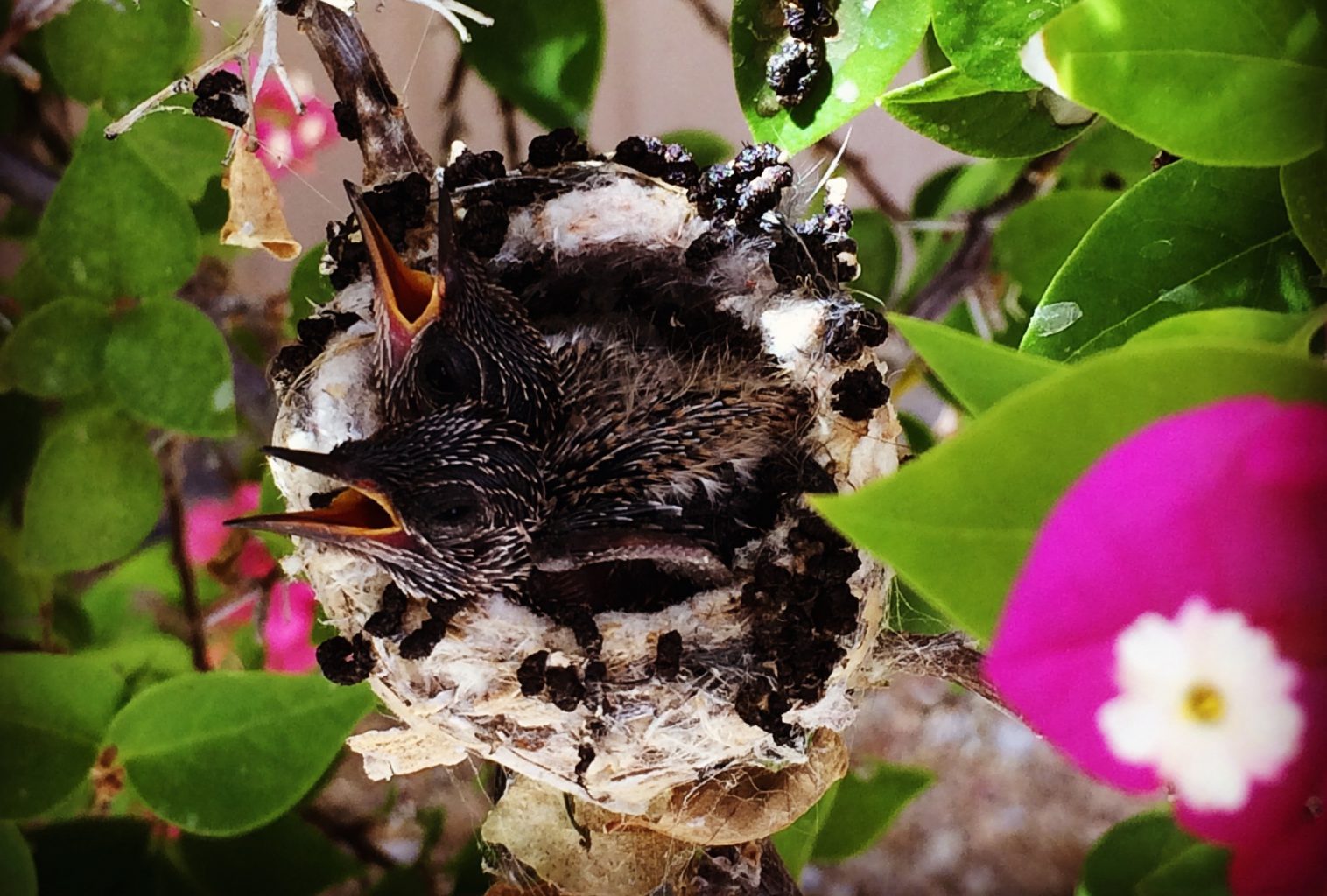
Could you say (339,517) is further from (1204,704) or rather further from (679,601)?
(1204,704)

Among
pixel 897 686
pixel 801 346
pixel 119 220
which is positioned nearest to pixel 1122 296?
pixel 801 346

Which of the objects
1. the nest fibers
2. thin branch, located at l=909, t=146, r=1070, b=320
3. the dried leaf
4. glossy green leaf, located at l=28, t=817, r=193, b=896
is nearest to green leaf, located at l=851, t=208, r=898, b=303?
thin branch, located at l=909, t=146, r=1070, b=320

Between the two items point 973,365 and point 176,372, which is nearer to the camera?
point 973,365

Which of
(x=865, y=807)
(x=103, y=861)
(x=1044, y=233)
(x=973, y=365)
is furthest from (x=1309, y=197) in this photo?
(x=103, y=861)

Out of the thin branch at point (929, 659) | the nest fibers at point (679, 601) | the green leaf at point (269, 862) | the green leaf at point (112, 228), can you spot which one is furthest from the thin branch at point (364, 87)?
the green leaf at point (269, 862)

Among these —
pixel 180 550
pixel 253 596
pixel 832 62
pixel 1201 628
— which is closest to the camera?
pixel 1201 628

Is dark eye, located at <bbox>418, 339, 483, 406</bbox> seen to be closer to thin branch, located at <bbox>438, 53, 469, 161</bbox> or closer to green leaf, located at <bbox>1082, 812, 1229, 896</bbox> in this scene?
thin branch, located at <bbox>438, 53, 469, 161</bbox>
